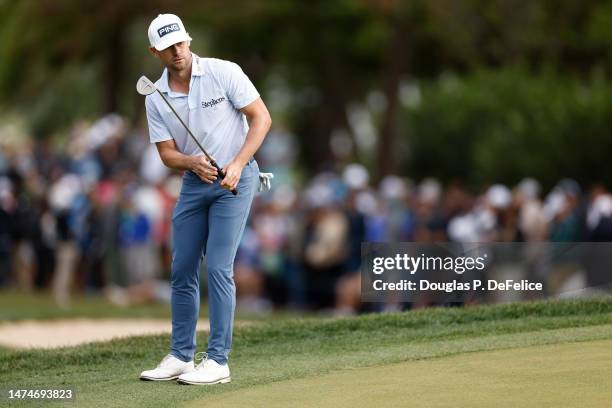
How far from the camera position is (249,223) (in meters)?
21.6

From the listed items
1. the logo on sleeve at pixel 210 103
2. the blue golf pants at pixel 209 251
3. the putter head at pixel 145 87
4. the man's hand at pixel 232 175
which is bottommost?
the blue golf pants at pixel 209 251

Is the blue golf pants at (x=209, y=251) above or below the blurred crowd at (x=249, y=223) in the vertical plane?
below

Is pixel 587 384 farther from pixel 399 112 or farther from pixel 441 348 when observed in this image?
pixel 399 112

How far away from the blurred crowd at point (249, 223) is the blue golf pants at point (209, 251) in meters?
9.62

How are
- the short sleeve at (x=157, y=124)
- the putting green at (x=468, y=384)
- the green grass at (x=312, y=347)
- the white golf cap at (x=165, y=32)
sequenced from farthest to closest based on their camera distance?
the short sleeve at (x=157, y=124)
the green grass at (x=312, y=347)
the white golf cap at (x=165, y=32)
the putting green at (x=468, y=384)

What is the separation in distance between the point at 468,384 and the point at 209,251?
172 cm

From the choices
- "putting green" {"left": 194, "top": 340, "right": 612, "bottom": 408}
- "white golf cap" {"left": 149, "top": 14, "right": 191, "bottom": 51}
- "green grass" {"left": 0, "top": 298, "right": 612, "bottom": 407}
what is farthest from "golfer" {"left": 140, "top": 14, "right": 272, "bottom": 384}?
"putting green" {"left": 194, "top": 340, "right": 612, "bottom": 408}

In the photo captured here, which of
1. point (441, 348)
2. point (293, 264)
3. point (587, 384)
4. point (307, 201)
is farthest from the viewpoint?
point (307, 201)

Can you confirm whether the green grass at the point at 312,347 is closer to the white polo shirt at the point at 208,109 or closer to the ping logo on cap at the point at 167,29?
the white polo shirt at the point at 208,109

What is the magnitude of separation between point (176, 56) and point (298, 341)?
2646mm

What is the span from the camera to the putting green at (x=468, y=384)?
693 centimetres

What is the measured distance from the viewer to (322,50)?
1630 inches

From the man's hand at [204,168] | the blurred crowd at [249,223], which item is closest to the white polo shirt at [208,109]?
the man's hand at [204,168]

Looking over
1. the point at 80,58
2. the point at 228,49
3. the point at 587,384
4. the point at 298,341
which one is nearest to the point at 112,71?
the point at 80,58
